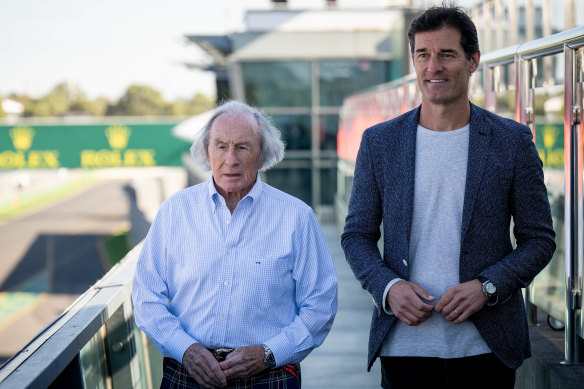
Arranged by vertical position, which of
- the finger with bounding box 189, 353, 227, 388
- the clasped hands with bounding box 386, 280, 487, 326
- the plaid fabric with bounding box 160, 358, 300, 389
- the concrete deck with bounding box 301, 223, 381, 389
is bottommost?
the concrete deck with bounding box 301, 223, 381, 389

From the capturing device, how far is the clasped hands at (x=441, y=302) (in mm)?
1964

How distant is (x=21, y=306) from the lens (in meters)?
20.1

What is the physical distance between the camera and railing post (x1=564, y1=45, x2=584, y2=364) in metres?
2.58

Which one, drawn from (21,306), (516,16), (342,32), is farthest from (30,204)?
(516,16)

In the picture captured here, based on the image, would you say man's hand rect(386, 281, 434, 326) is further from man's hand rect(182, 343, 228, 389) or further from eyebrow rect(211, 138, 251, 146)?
eyebrow rect(211, 138, 251, 146)

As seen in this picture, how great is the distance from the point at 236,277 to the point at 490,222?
84 cm

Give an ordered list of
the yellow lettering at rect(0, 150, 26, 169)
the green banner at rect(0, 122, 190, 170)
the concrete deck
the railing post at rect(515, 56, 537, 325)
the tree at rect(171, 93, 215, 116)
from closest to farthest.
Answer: the railing post at rect(515, 56, 537, 325) → the concrete deck → the green banner at rect(0, 122, 190, 170) → the yellow lettering at rect(0, 150, 26, 169) → the tree at rect(171, 93, 215, 116)

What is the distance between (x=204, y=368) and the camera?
224 centimetres

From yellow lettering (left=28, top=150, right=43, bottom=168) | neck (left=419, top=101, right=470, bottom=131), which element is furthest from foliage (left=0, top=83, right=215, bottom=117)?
neck (left=419, top=101, right=470, bottom=131)

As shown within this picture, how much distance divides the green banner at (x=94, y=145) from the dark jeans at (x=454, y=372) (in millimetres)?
19430

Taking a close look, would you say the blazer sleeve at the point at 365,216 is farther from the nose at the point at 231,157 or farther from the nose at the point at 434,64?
the nose at the point at 231,157

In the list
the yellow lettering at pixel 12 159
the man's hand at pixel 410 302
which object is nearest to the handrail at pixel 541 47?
the man's hand at pixel 410 302

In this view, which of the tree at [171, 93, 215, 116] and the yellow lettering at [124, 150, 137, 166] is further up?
the tree at [171, 93, 215, 116]

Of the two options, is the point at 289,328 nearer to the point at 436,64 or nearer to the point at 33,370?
the point at 33,370
